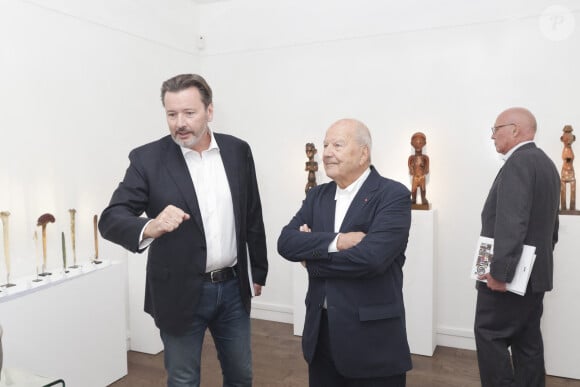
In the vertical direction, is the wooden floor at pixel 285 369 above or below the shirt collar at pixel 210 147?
below

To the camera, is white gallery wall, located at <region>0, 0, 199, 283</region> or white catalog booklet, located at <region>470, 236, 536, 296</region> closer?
white catalog booklet, located at <region>470, 236, 536, 296</region>

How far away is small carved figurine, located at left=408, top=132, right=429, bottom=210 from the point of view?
3639 millimetres

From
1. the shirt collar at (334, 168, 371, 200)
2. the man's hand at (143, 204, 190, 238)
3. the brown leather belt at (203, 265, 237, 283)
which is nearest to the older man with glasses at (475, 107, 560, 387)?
the shirt collar at (334, 168, 371, 200)

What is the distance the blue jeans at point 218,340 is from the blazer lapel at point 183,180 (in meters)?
0.29

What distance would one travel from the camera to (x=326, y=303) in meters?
1.83

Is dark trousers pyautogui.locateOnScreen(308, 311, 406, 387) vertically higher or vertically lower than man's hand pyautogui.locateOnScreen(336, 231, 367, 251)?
lower

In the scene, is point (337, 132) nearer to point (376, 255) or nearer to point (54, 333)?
point (376, 255)

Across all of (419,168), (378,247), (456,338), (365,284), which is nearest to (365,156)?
(378,247)

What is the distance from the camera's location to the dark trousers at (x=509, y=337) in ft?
7.98

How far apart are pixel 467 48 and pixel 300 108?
57.4 inches

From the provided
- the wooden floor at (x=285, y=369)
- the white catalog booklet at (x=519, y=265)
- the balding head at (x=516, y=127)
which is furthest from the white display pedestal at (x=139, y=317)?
the balding head at (x=516, y=127)

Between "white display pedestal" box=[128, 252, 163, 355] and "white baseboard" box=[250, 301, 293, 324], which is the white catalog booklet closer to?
"white baseboard" box=[250, 301, 293, 324]

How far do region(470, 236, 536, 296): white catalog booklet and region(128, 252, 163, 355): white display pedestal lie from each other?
7.80 ft

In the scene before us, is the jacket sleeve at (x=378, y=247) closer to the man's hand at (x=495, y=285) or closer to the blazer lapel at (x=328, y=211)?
the blazer lapel at (x=328, y=211)
